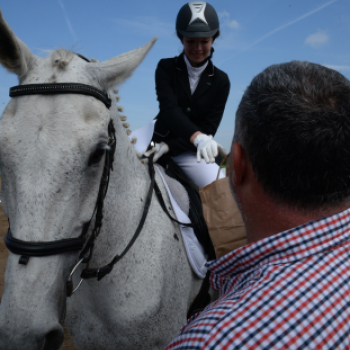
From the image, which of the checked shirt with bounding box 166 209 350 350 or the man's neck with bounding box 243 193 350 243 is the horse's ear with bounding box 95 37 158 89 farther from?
the checked shirt with bounding box 166 209 350 350

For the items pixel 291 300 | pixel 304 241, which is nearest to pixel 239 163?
pixel 304 241

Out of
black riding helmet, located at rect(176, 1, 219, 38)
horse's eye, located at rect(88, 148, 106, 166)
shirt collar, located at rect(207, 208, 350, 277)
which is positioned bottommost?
shirt collar, located at rect(207, 208, 350, 277)

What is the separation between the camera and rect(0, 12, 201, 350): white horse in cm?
143

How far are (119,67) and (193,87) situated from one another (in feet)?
5.30

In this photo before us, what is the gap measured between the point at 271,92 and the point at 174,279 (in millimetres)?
1820

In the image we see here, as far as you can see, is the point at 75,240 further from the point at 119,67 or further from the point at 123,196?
the point at 119,67

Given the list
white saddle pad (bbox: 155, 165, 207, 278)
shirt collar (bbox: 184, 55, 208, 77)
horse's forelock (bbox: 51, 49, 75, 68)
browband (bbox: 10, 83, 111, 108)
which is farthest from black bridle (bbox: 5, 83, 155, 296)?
shirt collar (bbox: 184, 55, 208, 77)

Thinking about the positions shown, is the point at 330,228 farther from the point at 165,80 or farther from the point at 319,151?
the point at 165,80

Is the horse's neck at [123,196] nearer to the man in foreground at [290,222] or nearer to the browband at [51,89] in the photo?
the browband at [51,89]

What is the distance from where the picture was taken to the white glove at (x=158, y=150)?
2.86 m

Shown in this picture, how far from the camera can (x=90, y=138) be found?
157cm

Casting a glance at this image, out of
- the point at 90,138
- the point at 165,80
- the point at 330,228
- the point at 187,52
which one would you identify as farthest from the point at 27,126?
the point at 187,52

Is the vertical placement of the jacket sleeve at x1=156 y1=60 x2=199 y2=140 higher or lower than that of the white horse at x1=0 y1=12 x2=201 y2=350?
higher

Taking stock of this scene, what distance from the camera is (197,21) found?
337 centimetres
